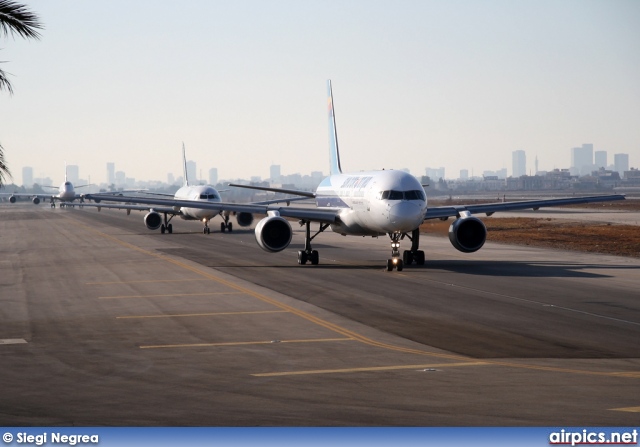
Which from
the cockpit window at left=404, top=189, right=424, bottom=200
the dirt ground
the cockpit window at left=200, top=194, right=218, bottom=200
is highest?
the cockpit window at left=404, top=189, right=424, bottom=200

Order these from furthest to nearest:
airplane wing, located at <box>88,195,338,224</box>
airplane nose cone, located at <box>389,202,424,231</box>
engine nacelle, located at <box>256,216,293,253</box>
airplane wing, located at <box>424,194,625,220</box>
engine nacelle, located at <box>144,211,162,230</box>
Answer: engine nacelle, located at <box>144,211,162,230</box>, airplane wing, located at <box>88,195,338,224</box>, airplane wing, located at <box>424,194,625,220</box>, engine nacelle, located at <box>256,216,293,253</box>, airplane nose cone, located at <box>389,202,424,231</box>

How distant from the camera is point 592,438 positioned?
1226 cm

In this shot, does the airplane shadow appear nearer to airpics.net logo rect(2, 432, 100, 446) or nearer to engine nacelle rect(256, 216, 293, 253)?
engine nacelle rect(256, 216, 293, 253)

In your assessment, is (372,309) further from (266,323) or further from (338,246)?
(338,246)

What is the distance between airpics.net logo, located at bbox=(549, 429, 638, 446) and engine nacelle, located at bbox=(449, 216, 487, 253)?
1196 inches

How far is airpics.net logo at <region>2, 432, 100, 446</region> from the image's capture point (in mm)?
12133

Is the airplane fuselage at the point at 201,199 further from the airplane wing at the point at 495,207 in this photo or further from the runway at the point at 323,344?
the airplane wing at the point at 495,207

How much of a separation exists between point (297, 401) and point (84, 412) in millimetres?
3400

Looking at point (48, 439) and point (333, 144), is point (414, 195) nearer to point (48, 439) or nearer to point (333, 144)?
point (333, 144)

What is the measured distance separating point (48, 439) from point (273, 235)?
31888 millimetres

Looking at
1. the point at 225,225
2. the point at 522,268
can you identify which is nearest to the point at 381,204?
the point at 522,268

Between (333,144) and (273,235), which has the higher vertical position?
(333,144)

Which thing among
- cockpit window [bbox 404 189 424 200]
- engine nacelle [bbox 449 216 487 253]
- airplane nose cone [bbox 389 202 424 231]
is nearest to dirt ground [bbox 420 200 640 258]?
engine nacelle [bbox 449 216 487 253]

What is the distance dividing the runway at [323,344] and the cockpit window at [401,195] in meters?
3.47
